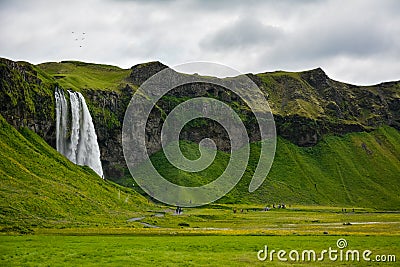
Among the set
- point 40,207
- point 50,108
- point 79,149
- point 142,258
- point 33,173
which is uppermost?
A: point 50,108

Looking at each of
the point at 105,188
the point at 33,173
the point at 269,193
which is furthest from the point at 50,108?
the point at 269,193

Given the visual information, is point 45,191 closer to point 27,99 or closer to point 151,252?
point 27,99

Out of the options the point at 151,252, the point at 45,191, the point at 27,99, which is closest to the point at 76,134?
the point at 27,99

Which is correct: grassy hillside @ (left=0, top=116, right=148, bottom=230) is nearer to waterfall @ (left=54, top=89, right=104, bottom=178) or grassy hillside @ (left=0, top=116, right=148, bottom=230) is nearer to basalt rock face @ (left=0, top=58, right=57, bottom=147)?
basalt rock face @ (left=0, top=58, right=57, bottom=147)

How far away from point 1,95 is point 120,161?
80116mm

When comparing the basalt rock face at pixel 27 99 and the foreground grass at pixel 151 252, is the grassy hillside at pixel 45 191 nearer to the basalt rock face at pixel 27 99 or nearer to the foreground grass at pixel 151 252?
the basalt rock face at pixel 27 99

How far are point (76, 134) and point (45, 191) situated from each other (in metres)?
62.7

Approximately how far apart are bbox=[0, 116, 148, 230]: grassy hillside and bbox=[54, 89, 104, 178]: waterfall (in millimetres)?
16999

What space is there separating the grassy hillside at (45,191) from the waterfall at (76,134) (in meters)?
17.0

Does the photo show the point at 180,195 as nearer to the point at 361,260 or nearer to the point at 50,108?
the point at 50,108

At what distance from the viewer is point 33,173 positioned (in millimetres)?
96812

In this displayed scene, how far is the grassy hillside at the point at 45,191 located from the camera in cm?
7562

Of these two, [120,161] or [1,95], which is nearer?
[1,95]

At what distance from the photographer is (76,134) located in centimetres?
14988
